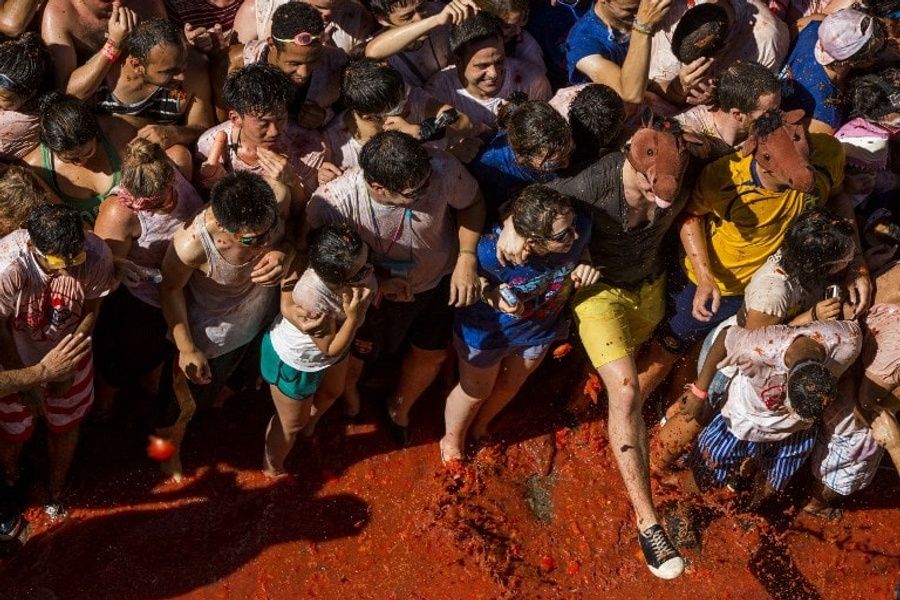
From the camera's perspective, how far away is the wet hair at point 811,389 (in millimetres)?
4043

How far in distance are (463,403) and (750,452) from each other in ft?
5.25

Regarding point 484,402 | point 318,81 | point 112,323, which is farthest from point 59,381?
point 484,402

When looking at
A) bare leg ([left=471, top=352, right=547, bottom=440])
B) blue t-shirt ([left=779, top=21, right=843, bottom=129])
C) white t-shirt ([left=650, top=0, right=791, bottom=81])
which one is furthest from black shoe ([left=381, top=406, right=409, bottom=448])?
blue t-shirt ([left=779, top=21, right=843, bottom=129])

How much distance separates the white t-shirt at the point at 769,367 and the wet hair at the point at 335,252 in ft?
6.46

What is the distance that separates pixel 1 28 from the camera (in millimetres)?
4434

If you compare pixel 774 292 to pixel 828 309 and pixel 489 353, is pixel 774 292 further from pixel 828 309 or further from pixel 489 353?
pixel 489 353

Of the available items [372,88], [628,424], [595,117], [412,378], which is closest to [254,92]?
[372,88]

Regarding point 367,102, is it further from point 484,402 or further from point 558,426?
point 558,426

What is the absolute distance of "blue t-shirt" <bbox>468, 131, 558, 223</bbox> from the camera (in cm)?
433

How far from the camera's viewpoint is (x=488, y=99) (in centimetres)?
472

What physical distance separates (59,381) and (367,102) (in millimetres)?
1997

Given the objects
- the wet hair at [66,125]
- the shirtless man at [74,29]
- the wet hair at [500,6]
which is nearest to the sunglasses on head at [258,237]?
the wet hair at [66,125]

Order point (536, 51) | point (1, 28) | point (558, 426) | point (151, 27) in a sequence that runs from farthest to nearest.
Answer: point (558, 426) < point (536, 51) < point (1, 28) < point (151, 27)

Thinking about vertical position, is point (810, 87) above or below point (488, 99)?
above
